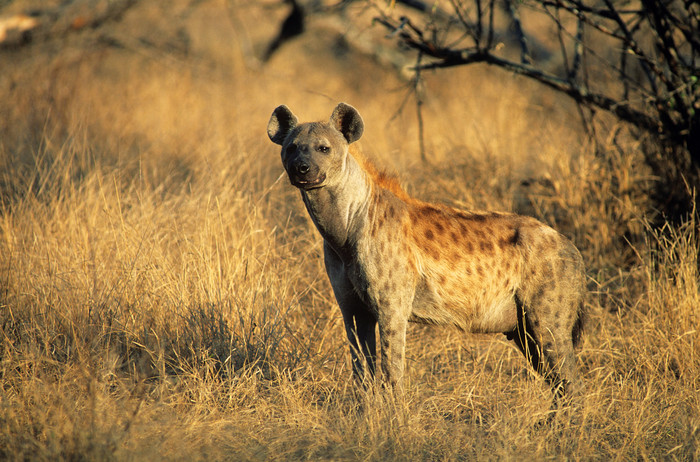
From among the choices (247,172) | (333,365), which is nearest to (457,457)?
(333,365)

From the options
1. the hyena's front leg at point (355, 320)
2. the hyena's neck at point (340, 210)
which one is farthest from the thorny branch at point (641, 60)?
the hyena's front leg at point (355, 320)

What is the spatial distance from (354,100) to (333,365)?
6.71 m

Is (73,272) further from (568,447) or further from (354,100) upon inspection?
(354,100)

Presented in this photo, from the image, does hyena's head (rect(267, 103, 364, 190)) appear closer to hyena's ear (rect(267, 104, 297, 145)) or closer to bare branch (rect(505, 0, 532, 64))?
hyena's ear (rect(267, 104, 297, 145))

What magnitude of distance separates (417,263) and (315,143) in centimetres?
83

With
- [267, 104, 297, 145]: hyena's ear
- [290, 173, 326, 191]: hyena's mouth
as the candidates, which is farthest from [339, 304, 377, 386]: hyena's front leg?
[267, 104, 297, 145]: hyena's ear

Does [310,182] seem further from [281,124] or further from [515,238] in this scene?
[515,238]

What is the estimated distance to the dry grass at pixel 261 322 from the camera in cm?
320

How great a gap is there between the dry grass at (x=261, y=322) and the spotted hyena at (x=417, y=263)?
1.08 ft

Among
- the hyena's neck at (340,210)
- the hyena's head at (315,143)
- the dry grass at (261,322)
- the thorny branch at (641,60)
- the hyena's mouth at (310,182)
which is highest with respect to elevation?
the thorny branch at (641,60)

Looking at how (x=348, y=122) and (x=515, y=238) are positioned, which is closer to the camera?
(x=348, y=122)

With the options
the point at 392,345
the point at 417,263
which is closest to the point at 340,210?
the point at 417,263

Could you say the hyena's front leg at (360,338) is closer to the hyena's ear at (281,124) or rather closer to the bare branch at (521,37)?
the hyena's ear at (281,124)

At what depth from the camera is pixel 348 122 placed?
347 cm
